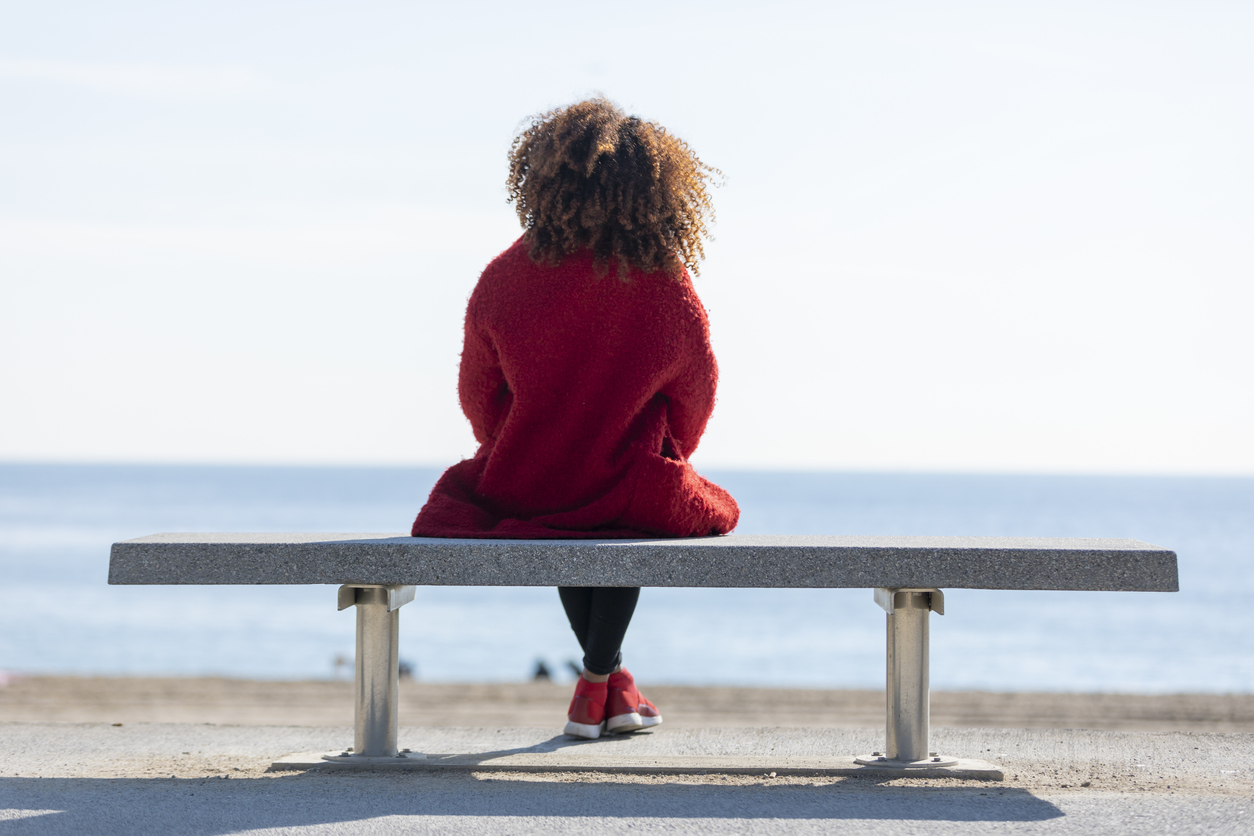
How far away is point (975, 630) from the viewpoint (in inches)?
1022

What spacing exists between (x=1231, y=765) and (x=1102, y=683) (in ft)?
56.1

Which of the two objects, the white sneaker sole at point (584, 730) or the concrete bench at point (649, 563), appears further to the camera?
the white sneaker sole at point (584, 730)

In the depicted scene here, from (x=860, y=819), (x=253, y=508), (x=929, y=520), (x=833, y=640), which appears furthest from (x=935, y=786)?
(x=253, y=508)

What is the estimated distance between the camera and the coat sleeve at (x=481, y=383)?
318 centimetres

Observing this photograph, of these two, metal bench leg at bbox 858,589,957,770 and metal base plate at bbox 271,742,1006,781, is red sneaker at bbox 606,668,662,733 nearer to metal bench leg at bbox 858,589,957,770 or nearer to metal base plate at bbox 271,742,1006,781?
metal base plate at bbox 271,742,1006,781

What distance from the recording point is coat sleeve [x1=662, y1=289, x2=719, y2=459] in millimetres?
3113

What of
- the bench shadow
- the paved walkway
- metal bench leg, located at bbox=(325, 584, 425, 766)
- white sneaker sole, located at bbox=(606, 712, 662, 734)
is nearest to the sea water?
white sneaker sole, located at bbox=(606, 712, 662, 734)

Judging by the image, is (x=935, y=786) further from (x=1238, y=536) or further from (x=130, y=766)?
(x=1238, y=536)

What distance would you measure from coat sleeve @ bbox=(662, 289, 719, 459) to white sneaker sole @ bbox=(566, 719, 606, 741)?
0.89 m

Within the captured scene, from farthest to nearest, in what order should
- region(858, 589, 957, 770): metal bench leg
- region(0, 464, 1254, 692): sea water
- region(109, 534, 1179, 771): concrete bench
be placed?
region(0, 464, 1254, 692): sea water
region(858, 589, 957, 770): metal bench leg
region(109, 534, 1179, 771): concrete bench

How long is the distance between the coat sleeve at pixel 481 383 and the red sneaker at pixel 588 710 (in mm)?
795

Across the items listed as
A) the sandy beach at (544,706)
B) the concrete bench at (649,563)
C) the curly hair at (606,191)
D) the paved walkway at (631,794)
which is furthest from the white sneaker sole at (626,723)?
the sandy beach at (544,706)

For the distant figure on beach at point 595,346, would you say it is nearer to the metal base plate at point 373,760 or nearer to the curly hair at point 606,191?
the curly hair at point 606,191

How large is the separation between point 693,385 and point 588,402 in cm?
29
